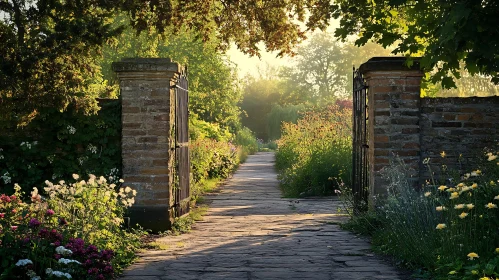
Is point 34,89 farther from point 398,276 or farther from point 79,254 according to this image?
point 398,276

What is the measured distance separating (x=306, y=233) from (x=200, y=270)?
256 cm

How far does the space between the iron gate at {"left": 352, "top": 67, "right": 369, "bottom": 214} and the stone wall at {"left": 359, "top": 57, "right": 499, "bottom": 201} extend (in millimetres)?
390

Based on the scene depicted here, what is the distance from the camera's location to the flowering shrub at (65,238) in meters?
5.16

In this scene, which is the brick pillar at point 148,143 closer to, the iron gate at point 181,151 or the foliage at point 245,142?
the iron gate at point 181,151

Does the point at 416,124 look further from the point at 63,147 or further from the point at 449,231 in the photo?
the point at 63,147

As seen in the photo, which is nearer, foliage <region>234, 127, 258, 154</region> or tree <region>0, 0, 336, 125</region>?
tree <region>0, 0, 336, 125</region>

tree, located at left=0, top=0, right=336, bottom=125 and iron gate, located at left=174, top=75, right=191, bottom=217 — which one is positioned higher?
tree, located at left=0, top=0, right=336, bottom=125

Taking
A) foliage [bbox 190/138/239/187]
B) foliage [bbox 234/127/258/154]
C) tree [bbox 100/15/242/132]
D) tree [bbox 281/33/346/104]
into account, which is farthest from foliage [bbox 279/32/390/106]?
foliage [bbox 190/138/239/187]

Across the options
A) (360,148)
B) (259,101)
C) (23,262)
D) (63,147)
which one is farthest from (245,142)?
(23,262)

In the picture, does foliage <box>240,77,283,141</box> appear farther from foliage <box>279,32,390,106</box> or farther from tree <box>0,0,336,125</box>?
tree <box>0,0,336,125</box>

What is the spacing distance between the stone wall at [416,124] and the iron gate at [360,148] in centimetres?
39

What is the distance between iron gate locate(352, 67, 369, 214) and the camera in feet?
28.9

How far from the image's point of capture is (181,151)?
30.1 ft

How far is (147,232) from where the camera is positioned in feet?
27.0
